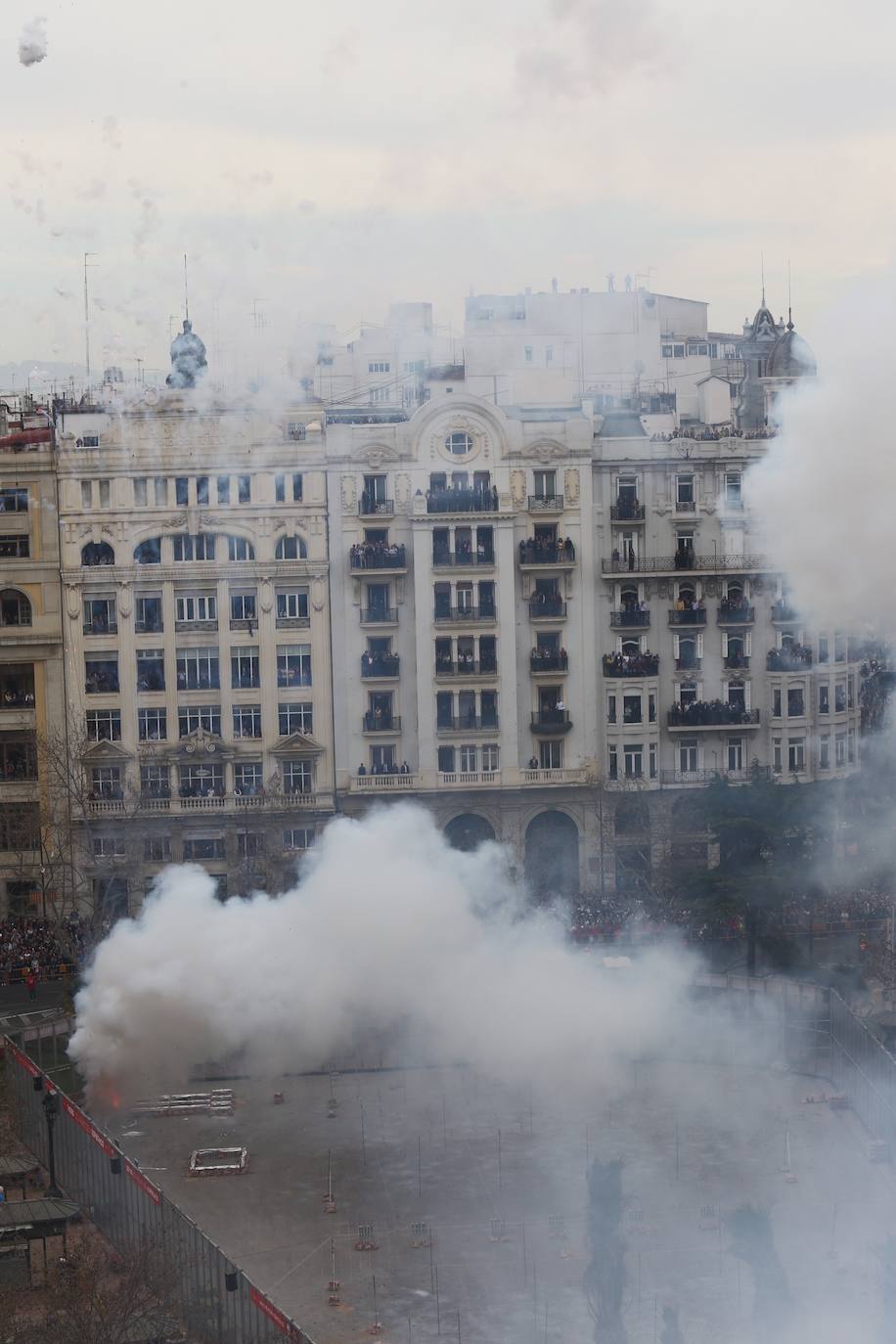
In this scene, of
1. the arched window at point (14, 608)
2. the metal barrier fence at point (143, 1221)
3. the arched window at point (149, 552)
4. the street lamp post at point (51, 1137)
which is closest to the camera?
the metal barrier fence at point (143, 1221)

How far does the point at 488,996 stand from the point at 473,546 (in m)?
20.0

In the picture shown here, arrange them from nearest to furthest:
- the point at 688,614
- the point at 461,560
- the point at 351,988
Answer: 1. the point at 351,988
2. the point at 461,560
3. the point at 688,614

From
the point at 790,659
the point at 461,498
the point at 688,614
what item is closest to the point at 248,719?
the point at 461,498

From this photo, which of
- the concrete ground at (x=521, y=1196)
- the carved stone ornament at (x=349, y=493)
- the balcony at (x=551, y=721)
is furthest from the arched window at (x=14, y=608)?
the concrete ground at (x=521, y=1196)

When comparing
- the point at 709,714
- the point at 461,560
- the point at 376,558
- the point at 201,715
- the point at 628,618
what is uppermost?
the point at 376,558

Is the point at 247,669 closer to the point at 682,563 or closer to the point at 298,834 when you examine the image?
the point at 298,834

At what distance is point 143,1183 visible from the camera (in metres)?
47.0

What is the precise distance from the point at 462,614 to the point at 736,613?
8.75 metres

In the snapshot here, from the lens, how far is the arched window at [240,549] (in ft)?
248

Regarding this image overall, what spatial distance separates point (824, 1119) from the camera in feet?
177

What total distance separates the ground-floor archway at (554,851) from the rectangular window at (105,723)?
13.3 metres

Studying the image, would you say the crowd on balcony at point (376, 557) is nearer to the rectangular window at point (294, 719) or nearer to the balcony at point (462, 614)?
the balcony at point (462, 614)

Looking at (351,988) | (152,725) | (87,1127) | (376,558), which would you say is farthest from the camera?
(152,725)

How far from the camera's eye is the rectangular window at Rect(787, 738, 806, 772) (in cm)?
7756
